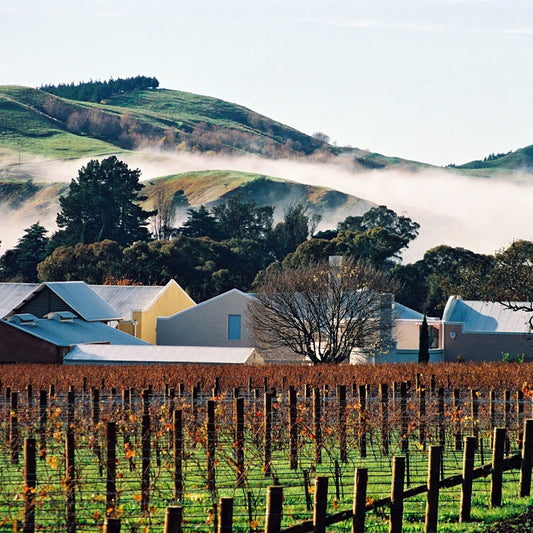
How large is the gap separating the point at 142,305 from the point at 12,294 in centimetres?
882

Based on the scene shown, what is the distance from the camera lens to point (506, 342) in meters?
63.2

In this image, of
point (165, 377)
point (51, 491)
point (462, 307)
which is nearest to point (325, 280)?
point (462, 307)

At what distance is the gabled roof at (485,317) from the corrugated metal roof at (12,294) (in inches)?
920

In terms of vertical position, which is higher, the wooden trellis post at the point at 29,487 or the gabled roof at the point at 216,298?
the gabled roof at the point at 216,298

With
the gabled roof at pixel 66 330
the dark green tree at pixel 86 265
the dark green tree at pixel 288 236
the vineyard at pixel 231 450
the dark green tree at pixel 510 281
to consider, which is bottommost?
the vineyard at pixel 231 450

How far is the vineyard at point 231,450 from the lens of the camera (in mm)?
12141

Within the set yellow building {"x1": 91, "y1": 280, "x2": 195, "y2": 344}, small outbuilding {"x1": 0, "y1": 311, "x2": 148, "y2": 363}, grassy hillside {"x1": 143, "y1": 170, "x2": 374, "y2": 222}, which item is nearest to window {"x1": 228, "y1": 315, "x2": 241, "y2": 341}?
yellow building {"x1": 91, "y1": 280, "x2": 195, "y2": 344}

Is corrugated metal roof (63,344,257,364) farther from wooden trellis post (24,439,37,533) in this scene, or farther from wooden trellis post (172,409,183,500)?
wooden trellis post (24,439,37,533)

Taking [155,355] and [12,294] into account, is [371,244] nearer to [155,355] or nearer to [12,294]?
[12,294]

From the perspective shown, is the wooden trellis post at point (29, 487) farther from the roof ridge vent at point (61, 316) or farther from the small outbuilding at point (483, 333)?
the small outbuilding at point (483, 333)

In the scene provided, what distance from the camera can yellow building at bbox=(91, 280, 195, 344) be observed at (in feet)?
218

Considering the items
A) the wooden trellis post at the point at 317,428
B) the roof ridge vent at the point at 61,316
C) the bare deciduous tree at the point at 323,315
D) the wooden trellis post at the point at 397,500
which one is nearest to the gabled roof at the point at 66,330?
the roof ridge vent at the point at 61,316

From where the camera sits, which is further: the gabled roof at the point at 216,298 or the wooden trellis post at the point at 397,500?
the gabled roof at the point at 216,298

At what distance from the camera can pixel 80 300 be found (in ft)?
192
